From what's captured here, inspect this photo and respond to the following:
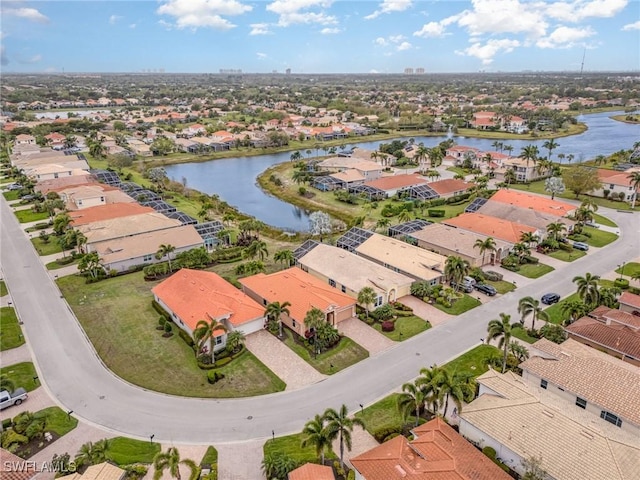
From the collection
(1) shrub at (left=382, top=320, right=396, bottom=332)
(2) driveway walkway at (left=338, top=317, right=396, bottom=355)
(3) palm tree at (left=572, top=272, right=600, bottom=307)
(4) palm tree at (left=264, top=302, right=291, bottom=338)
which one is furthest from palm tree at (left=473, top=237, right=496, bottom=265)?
(4) palm tree at (left=264, top=302, right=291, bottom=338)

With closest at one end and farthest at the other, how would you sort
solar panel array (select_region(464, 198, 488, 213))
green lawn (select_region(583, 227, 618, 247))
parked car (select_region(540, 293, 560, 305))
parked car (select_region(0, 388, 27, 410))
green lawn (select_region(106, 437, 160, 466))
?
1. green lawn (select_region(106, 437, 160, 466))
2. parked car (select_region(0, 388, 27, 410))
3. parked car (select_region(540, 293, 560, 305))
4. green lawn (select_region(583, 227, 618, 247))
5. solar panel array (select_region(464, 198, 488, 213))

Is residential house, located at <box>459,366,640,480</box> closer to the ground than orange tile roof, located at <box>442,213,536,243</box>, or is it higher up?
closer to the ground

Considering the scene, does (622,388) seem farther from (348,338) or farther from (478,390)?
(348,338)

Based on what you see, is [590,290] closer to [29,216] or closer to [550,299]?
[550,299]

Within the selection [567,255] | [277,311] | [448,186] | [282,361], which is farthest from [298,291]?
[448,186]

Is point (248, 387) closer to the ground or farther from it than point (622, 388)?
closer to the ground

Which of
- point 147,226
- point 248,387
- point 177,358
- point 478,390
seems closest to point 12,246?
point 147,226

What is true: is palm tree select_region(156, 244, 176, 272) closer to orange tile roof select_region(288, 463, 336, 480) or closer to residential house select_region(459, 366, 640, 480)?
orange tile roof select_region(288, 463, 336, 480)
